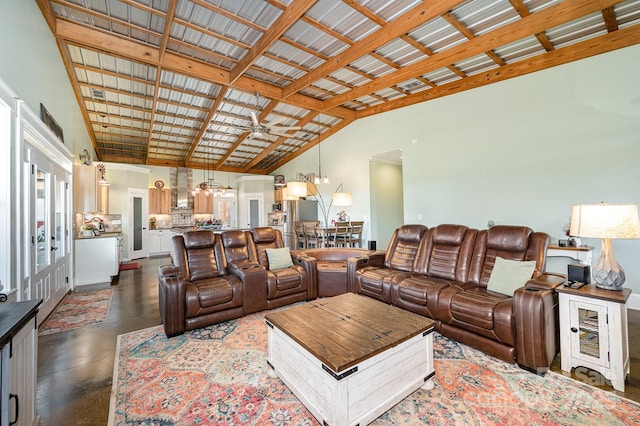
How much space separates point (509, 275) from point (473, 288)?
1.27ft

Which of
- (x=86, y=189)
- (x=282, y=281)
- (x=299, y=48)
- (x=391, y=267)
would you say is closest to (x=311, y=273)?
(x=282, y=281)

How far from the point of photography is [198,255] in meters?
3.72

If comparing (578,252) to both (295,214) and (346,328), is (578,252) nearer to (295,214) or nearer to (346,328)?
(346,328)

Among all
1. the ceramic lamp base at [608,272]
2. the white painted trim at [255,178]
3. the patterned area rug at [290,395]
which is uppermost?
the white painted trim at [255,178]

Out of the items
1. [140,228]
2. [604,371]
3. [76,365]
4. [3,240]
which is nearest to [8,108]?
[3,240]

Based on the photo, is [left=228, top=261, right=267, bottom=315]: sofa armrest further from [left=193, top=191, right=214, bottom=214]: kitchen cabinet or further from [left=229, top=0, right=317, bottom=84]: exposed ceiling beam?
[left=193, top=191, right=214, bottom=214]: kitchen cabinet

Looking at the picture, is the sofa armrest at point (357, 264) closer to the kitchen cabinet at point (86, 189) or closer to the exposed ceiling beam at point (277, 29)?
the exposed ceiling beam at point (277, 29)

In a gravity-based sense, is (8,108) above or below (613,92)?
below

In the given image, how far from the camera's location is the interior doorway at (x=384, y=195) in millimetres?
7473

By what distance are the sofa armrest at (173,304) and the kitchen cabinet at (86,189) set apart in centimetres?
360

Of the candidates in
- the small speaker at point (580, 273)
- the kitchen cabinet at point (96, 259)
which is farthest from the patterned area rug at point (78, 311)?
the small speaker at point (580, 273)

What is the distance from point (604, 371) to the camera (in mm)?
2033

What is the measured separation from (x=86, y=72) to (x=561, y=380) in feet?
26.0

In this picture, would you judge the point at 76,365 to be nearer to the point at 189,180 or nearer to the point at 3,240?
the point at 3,240
